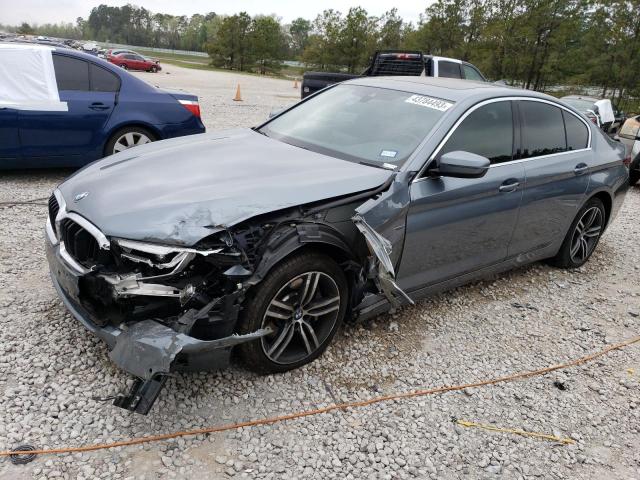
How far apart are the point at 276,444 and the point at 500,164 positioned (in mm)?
2629

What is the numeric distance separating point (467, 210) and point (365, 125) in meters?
0.96

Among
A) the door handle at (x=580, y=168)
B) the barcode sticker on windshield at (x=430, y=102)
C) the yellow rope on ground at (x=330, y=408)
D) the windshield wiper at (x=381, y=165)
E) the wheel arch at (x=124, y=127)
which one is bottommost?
the yellow rope on ground at (x=330, y=408)

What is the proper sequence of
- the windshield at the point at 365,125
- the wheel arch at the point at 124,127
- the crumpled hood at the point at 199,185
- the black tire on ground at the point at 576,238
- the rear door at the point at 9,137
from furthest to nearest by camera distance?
the wheel arch at the point at 124,127
the rear door at the point at 9,137
the black tire on ground at the point at 576,238
the windshield at the point at 365,125
the crumpled hood at the point at 199,185

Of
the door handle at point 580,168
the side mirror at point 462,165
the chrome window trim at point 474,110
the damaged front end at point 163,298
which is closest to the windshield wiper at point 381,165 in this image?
the chrome window trim at point 474,110

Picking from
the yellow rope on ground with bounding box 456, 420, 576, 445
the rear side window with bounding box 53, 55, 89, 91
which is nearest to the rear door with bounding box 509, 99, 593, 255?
the yellow rope on ground with bounding box 456, 420, 576, 445

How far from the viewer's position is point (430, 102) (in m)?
3.83

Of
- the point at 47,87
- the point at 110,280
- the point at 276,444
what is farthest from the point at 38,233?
the point at 276,444

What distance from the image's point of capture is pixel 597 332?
4215 millimetres

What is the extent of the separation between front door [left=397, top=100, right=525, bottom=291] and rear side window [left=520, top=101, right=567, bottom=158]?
8.0 inches

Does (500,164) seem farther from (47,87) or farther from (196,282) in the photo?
(47,87)

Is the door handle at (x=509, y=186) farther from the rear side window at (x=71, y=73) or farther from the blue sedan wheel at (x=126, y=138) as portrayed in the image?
the rear side window at (x=71, y=73)

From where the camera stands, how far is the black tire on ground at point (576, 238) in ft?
16.6

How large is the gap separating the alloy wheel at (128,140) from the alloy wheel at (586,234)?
16.9 ft

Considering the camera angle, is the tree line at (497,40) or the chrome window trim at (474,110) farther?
the tree line at (497,40)
